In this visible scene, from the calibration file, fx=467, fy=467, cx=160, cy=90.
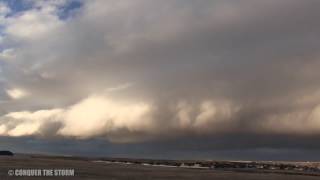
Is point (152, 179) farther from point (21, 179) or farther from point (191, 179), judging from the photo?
point (21, 179)

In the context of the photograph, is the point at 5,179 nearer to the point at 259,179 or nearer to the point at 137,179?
the point at 137,179

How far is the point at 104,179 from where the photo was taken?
90125 mm

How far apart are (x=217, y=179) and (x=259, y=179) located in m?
12.2

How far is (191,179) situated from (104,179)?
21277 millimetres

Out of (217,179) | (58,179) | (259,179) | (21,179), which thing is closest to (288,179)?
(259,179)

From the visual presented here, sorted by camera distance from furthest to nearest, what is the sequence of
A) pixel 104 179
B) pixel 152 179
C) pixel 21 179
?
pixel 152 179, pixel 104 179, pixel 21 179

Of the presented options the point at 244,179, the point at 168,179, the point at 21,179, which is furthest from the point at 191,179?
the point at 21,179

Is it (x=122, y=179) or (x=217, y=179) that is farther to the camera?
(x=217, y=179)

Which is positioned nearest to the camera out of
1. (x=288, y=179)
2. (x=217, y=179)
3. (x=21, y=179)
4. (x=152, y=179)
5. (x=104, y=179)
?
(x=21, y=179)

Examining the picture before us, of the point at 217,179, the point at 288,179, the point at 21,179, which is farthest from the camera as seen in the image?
the point at 288,179

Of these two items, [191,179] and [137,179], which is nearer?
[137,179]

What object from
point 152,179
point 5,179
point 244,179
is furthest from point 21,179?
point 244,179

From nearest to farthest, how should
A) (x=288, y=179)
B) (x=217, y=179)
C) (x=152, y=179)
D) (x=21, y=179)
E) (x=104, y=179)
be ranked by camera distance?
1. (x=21, y=179)
2. (x=104, y=179)
3. (x=152, y=179)
4. (x=217, y=179)
5. (x=288, y=179)

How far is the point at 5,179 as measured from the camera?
82.7 metres
